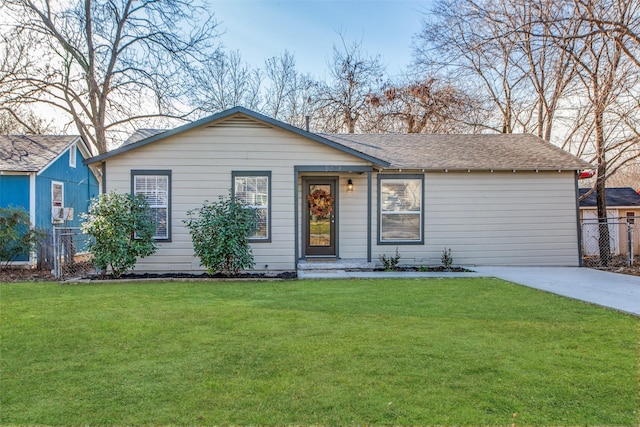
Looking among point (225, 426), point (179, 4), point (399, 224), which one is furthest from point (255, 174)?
point (179, 4)

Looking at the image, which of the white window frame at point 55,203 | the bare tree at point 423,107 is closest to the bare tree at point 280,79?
the bare tree at point 423,107

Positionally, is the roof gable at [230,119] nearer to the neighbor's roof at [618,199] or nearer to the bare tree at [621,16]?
the bare tree at [621,16]

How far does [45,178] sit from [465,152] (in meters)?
12.0

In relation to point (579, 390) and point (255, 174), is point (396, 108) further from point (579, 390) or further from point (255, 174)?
point (579, 390)

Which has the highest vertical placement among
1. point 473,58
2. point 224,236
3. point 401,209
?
point 473,58

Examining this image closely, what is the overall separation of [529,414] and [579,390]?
65cm

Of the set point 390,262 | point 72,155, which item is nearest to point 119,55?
→ point 72,155

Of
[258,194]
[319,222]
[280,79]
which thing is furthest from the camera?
[280,79]

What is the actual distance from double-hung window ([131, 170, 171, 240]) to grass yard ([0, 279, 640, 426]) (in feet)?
11.2

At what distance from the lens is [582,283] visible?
801 centimetres

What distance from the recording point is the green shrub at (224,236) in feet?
28.3

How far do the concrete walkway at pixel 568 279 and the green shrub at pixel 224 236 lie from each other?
1354mm

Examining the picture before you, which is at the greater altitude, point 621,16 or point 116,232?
point 621,16

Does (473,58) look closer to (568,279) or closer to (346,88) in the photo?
(346,88)
